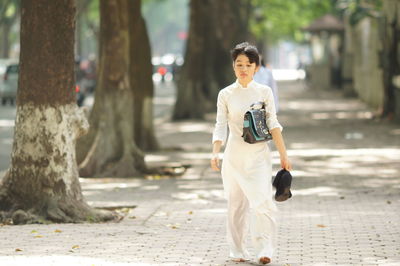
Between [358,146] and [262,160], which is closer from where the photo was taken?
[262,160]

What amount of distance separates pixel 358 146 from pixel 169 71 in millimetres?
59029

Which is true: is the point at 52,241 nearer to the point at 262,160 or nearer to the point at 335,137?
the point at 262,160

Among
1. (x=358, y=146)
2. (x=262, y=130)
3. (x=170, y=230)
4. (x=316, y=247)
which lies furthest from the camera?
(x=358, y=146)

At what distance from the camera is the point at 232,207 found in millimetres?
8039

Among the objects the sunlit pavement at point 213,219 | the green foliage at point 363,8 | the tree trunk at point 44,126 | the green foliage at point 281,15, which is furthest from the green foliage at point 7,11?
the tree trunk at point 44,126

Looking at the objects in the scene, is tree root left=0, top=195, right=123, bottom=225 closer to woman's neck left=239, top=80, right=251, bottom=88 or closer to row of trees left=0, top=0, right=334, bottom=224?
row of trees left=0, top=0, right=334, bottom=224

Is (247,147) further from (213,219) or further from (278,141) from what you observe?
(213,219)

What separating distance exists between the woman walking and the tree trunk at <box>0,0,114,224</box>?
3.01m

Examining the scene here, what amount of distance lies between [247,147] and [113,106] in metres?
8.49

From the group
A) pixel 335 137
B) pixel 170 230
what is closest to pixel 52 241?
pixel 170 230

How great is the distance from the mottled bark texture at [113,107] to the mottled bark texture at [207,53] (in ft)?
40.2

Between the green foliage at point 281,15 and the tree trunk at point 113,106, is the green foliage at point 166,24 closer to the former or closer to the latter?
the green foliage at point 281,15

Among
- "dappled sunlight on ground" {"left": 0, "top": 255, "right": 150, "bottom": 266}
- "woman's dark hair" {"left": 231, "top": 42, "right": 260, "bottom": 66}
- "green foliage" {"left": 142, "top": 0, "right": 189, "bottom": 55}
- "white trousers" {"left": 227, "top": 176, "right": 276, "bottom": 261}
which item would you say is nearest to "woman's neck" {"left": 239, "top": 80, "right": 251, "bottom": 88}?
"woman's dark hair" {"left": 231, "top": 42, "right": 260, "bottom": 66}

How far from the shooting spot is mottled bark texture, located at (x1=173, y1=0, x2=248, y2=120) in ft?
94.6
